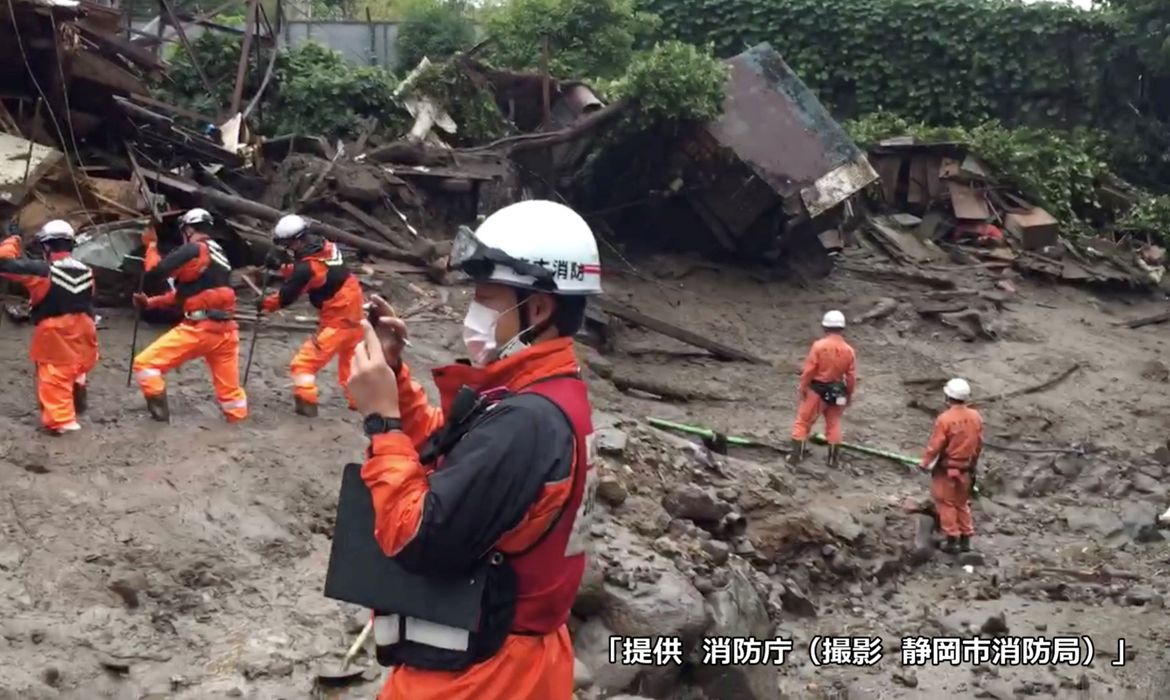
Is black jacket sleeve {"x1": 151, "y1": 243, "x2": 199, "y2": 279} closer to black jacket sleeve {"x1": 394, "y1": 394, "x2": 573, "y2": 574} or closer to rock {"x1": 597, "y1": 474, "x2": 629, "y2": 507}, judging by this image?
rock {"x1": 597, "y1": 474, "x2": 629, "y2": 507}

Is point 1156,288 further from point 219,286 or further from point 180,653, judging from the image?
point 180,653

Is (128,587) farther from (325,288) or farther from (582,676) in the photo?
(325,288)

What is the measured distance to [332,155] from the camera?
Answer: 54.3 ft

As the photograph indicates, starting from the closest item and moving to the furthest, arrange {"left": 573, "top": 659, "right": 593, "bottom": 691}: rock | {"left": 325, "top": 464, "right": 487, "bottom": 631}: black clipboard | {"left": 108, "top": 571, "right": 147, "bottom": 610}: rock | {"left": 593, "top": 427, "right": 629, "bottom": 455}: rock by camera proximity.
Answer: {"left": 325, "top": 464, "right": 487, "bottom": 631}: black clipboard → {"left": 573, "top": 659, "right": 593, "bottom": 691}: rock → {"left": 108, "top": 571, "right": 147, "bottom": 610}: rock → {"left": 593, "top": 427, "right": 629, "bottom": 455}: rock

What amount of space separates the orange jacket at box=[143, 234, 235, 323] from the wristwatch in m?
7.09

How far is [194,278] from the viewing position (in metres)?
9.88

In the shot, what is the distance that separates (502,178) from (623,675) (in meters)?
10.3

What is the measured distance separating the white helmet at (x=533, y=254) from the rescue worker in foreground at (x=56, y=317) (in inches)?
260

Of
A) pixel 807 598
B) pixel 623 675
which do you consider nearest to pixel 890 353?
pixel 807 598

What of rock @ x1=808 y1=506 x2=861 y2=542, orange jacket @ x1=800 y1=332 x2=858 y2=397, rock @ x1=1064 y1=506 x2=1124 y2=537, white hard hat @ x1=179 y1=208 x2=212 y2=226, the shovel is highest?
white hard hat @ x1=179 y1=208 x2=212 y2=226

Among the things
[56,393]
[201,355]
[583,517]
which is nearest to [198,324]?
[201,355]

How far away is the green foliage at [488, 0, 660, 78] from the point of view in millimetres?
20594

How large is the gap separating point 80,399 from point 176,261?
1284 millimetres

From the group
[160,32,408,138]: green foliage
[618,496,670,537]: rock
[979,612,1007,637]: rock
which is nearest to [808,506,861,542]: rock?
[979,612,1007,637]: rock
